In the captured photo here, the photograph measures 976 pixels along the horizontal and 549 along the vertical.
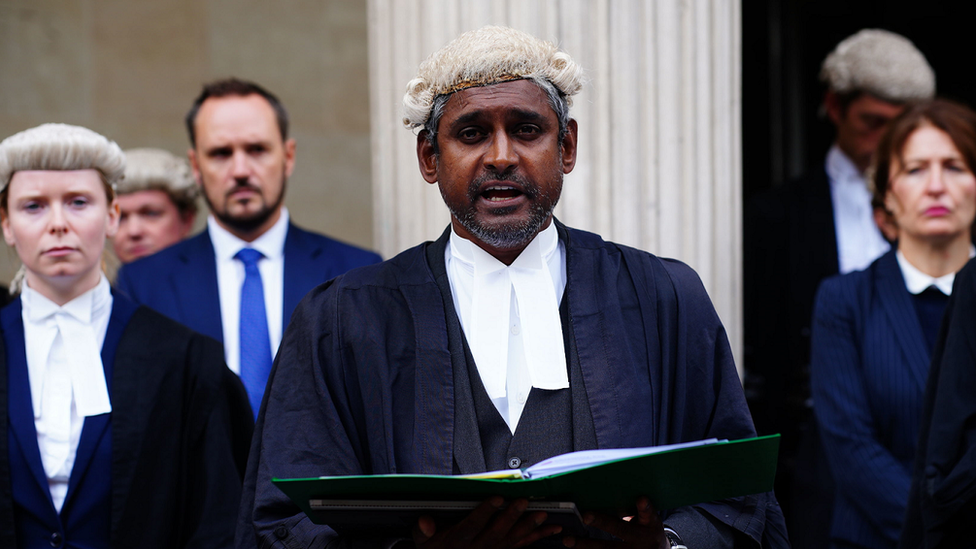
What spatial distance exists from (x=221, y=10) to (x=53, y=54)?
90 centimetres

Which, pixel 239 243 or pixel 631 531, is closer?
pixel 631 531

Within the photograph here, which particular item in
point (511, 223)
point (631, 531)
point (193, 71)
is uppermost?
point (193, 71)

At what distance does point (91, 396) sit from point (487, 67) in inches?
58.5

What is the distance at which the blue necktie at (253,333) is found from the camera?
12.1ft

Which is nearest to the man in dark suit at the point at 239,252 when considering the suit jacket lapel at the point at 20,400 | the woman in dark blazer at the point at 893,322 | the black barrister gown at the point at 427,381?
the suit jacket lapel at the point at 20,400

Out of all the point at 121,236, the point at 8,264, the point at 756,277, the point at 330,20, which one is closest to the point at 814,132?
the point at 756,277

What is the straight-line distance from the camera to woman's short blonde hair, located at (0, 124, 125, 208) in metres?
3.11

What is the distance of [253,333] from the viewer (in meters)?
3.79

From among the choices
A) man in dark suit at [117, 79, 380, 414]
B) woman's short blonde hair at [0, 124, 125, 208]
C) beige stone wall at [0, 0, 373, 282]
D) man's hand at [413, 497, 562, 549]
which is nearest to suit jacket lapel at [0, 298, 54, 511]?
woman's short blonde hair at [0, 124, 125, 208]

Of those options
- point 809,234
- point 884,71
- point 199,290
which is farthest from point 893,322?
point 199,290

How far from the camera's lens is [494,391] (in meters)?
2.37

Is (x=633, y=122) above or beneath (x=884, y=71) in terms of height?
beneath

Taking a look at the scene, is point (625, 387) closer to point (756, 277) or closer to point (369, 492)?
point (369, 492)

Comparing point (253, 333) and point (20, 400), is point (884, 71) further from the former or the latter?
point (20, 400)
